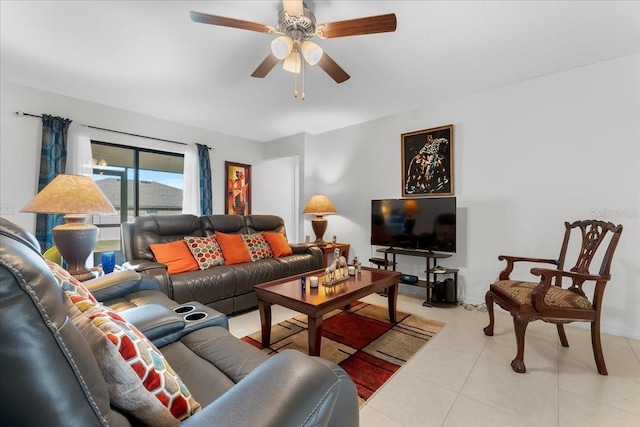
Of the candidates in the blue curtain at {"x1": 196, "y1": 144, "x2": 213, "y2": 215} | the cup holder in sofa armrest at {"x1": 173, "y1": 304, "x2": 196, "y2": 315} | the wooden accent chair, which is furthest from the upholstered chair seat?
the blue curtain at {"x1": 196, "y1": 144, "x2": 213, "y2": 215}

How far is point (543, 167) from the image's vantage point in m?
2.81

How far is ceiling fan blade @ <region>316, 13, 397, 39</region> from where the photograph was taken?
1.65 metres

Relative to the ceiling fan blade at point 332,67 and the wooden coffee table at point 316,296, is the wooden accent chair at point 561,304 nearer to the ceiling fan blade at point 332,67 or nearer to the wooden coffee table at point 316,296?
the wooden coffee table at point 316,296

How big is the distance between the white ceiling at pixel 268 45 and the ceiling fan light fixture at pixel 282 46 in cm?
31

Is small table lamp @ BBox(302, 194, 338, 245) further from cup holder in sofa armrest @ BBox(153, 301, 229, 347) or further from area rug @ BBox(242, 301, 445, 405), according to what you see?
cup holder in sofa armrest @ BBox(153, 301, 229, 347)

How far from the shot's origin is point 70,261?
2037 mm

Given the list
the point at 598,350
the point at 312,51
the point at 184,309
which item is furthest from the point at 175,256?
the point at 598,350

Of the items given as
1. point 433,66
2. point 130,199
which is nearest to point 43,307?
point 433,66

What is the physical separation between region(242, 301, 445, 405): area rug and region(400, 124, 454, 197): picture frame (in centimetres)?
159

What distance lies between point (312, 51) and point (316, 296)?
1.75m

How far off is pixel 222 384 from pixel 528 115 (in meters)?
3.55

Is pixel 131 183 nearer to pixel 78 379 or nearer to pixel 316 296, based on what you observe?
pixel 316 296

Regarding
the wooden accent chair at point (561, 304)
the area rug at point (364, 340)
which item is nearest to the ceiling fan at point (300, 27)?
the wooden accent chair at point (561, 304)

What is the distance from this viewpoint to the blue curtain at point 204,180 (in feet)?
14.6
